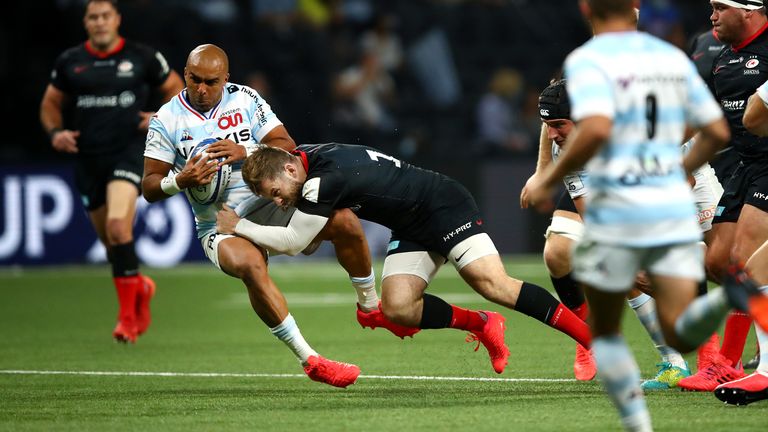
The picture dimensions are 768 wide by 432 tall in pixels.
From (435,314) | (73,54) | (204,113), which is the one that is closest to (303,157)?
(204,113)

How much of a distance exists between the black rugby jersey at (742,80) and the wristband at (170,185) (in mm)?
3249

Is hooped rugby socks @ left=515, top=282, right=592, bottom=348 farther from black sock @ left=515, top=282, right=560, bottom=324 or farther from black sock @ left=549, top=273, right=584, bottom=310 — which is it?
black sock @ left=549, top=273, right=584, bottom=310

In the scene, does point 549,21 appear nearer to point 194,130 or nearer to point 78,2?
point 78,2

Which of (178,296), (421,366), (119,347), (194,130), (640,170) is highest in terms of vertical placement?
(640,170)

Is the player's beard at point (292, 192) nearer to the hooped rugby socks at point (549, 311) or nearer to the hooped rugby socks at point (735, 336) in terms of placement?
the hooped rugby socks at point (549, 311)

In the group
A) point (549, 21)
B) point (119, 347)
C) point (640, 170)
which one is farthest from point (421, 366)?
point (549, 21)

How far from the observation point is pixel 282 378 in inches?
309

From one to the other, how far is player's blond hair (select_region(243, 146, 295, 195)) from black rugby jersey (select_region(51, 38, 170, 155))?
3.90 m

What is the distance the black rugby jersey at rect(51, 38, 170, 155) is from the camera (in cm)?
1034

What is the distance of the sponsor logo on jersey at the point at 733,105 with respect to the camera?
24.2ft

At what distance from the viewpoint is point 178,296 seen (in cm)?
1356

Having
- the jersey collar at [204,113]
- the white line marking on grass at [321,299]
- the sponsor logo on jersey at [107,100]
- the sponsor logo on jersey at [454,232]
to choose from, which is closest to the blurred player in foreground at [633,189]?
the sponsor logo on jersey at [454,232]

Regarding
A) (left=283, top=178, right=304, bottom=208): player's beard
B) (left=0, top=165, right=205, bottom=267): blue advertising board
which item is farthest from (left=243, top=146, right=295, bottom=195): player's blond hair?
(left=0, top=165, right=205, bottom=267): blue advertising board

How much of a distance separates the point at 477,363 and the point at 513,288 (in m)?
1.50
